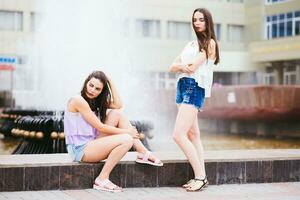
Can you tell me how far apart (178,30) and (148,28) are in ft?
9.35

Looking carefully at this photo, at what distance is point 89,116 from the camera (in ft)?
19.4

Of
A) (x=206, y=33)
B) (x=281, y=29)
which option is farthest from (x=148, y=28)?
(x=206, y=33)

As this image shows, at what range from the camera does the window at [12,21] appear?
42.8m

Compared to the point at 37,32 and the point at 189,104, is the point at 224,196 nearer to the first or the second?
A: the point at 189,104

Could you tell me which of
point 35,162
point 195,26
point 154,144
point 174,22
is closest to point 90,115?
point 35,162

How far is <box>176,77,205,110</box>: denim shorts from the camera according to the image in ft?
19.8

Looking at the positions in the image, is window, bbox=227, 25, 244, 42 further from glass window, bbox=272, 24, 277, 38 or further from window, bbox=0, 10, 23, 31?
window, bbox=0, 10, 23, 31

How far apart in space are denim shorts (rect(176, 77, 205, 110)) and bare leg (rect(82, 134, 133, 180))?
695mm

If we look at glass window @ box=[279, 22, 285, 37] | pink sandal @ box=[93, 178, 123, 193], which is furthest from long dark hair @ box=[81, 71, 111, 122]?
glass window @ box=[279, 22, 285, 37]

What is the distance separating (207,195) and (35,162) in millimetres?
1721

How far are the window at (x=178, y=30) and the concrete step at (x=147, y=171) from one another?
40218 millimetres

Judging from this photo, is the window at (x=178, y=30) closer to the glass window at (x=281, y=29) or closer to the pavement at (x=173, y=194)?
the glass window at (x=281, y=29)

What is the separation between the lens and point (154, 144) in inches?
494

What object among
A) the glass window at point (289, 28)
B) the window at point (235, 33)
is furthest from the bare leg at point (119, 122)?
the window at point (235, 33)
